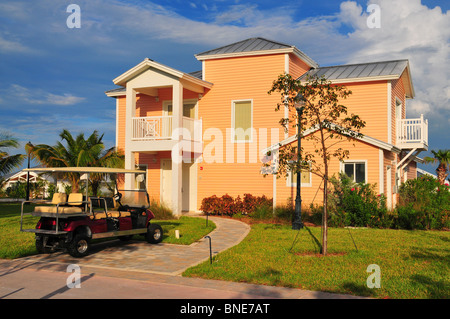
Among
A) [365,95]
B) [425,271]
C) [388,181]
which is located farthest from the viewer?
[365,95]

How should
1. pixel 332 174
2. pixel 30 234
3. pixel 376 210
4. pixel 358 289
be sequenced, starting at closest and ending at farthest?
1. pixel 358 289
2. pixel 30 234
3. pixel 376 210
4. pixel 332 174

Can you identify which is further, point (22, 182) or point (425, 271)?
point (22, 182)

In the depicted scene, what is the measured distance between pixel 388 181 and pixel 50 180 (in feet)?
75.5

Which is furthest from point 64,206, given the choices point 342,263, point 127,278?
point 342,263

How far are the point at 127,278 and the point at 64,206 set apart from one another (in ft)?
11.4

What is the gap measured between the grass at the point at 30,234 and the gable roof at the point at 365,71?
887cm

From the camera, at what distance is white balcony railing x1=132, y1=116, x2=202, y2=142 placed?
19734mm

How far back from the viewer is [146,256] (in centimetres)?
1041

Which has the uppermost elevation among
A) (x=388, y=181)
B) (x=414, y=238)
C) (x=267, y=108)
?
(x=267, y=108)

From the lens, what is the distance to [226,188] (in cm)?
2052

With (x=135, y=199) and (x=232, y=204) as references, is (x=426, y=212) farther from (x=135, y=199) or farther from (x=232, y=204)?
(x=135, y=199)

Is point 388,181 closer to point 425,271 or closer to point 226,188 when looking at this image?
point 226,188

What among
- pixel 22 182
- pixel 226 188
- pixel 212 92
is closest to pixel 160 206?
pixel 226 188

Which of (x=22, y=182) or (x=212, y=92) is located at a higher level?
(x=212, y=92)
